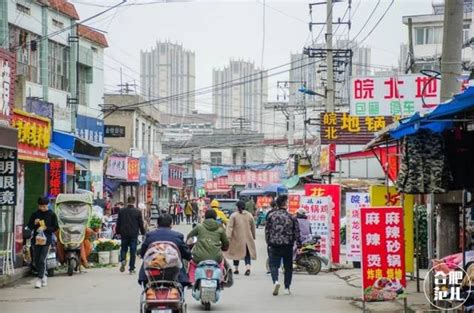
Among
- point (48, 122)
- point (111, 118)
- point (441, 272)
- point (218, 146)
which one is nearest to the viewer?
point (441, 272)

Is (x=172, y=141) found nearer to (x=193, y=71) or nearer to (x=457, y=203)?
(x=193, y=71)

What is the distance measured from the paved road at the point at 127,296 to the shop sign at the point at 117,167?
2149cm

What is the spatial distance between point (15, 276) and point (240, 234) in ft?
18.0

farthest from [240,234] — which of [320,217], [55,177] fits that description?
[55,177]

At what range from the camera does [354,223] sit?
19.0 meters

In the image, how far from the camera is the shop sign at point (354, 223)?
1891 cm

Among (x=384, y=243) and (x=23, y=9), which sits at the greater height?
(x=23, y=9)

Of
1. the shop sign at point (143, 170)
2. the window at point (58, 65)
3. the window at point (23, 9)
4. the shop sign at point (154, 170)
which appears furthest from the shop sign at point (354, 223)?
the shop sign at point (154, 170)

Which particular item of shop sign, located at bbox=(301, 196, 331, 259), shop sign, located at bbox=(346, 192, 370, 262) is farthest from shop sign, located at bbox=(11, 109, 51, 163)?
shop sign, located at bbox=(346, 192, 370, 262)

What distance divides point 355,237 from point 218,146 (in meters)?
59.0

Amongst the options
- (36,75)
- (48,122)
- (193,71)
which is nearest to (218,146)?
(193,71)

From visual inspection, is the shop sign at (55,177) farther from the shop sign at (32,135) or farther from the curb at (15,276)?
the curb at (15,276)

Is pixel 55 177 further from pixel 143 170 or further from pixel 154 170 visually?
pixel 154 170

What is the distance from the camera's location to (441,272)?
962cm
